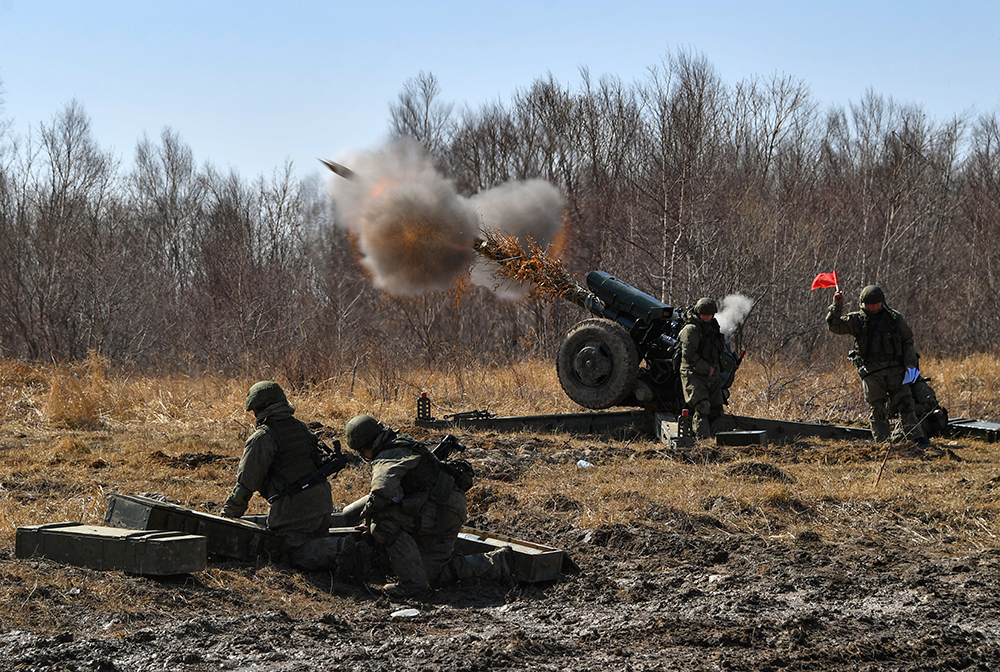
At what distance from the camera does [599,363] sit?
11.9 m

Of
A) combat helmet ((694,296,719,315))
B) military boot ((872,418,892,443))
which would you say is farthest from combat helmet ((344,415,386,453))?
military boot ((872,418,892,443))

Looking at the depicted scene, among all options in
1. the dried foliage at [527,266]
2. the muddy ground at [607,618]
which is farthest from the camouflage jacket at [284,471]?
the dried foliage at [527,266]

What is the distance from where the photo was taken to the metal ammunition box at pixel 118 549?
18.4ft

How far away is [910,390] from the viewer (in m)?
10.7

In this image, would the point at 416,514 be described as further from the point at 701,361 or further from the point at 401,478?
the point at 701,361

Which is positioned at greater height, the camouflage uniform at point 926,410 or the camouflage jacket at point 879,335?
the camouflage jacket at point 879,335

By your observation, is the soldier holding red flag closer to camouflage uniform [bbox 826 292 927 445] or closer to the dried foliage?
camouflage uniform [bbox 826 292 927 445]

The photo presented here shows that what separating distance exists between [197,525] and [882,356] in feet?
24.8

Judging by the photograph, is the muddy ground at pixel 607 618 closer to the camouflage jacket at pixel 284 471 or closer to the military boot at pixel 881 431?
the camouflage jacket at pixel 284 471

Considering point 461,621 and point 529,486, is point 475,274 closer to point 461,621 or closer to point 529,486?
point 529,486

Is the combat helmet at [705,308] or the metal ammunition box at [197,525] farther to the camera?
the combat helmet at [705,308]

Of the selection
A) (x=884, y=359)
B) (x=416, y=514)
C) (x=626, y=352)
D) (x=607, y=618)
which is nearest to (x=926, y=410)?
(x=884, y=359)

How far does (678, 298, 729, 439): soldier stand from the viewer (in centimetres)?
1081

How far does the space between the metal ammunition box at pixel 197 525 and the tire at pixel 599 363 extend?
6120 mm
